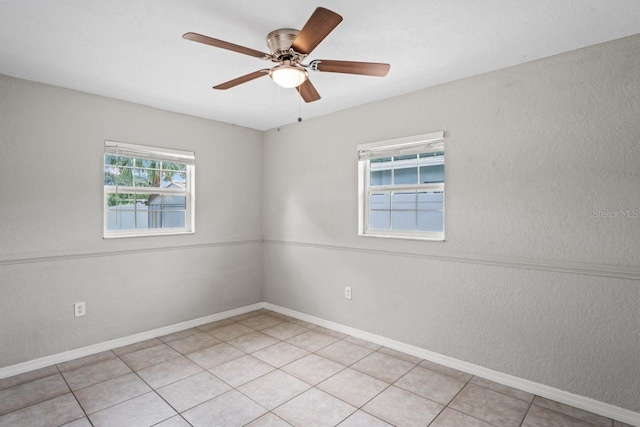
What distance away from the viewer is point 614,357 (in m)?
2.19

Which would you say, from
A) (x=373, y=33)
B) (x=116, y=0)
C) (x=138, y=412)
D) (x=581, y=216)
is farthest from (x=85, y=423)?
(x=581, y=216)

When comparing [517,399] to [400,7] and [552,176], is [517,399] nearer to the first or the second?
[552,176]

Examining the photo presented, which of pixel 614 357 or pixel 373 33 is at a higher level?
pixel 373 33

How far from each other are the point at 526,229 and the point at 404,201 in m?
1.10

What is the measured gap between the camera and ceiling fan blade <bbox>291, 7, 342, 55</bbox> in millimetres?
1503

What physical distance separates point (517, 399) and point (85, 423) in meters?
2.85

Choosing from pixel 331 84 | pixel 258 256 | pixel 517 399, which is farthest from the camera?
pixel 258 256

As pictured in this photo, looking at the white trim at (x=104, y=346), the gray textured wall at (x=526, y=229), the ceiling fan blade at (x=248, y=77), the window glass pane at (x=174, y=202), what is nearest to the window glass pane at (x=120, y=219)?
the window glass pane at (x=174, y=202)

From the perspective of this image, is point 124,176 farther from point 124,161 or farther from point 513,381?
point 513,381

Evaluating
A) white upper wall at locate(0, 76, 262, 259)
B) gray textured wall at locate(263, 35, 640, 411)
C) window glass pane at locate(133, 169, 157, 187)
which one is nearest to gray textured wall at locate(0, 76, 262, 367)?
white upper wall at locate(0, 76, 262, 259)

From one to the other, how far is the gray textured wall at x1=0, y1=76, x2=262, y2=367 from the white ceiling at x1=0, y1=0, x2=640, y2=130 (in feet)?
1.05

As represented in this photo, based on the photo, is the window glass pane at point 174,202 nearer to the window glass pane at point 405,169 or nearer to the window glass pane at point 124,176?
the window glass pane at point 124,176

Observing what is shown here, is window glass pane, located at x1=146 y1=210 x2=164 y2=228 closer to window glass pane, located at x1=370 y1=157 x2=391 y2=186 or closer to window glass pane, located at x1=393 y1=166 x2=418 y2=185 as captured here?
window glass pane, located at x1=370 y1=157 x2=391 y2=186

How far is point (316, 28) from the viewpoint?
1624 millimetres
